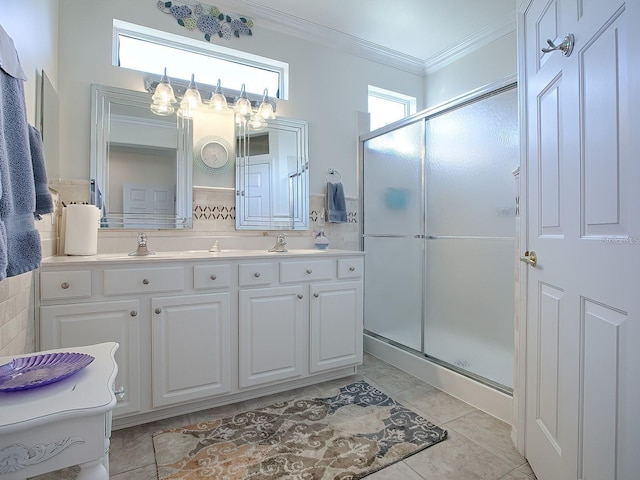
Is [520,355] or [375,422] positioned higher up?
[520,355]

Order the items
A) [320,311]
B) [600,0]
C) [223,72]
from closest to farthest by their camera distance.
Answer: [600,0] → [320,311] → [223,72]

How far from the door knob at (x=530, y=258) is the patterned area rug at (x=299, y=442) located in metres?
0.95

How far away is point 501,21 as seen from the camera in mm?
2627

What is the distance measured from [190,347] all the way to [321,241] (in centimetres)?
124

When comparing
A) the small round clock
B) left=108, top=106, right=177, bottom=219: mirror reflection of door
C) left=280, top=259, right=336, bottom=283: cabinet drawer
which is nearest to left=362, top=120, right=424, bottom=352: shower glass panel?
left=280, top=259, right=336, bottom=283: cabinet drawer

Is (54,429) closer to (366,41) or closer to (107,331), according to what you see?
(107,331)

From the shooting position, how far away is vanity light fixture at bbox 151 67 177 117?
2.19 metres

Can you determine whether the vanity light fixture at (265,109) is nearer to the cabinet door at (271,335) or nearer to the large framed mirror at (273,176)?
the large framed mirror at (273,176)

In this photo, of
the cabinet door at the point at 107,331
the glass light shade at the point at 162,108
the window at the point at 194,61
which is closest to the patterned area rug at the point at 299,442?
the cabinet door at the point at 107,331

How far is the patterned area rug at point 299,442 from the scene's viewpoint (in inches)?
55.9

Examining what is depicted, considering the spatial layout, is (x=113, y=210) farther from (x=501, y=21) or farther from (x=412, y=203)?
(x=501, y=21)

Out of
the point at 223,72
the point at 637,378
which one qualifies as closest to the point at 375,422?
the point at 637,378

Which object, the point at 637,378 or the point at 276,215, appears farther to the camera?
the point at 276,215

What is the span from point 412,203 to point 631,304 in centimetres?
186
